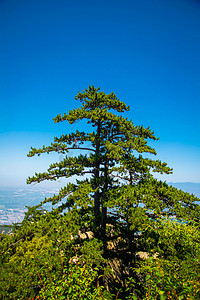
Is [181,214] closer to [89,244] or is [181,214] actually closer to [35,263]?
[89,244]

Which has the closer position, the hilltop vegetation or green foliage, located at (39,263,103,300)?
green foliage, located at (39,263,103,300)

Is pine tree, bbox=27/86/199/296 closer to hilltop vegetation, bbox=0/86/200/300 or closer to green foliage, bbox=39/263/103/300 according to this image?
hilltop vegetation, bbox=0/86/200/300

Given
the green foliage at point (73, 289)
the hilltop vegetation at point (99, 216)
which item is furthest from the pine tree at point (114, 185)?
the green foliage at point (73, 289)

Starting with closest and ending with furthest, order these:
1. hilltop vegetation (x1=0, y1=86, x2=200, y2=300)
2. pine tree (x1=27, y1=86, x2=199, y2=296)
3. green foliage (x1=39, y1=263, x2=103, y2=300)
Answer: green foliage (x1=39, y1=263, x2=103, y2=300)
hilltop vegetation (x1=0, y1=86, x2=200, y2=300)
pine tree (x1=27, y1=86, x2=199, y2=296)

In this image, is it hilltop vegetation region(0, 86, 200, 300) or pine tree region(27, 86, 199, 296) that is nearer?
hilltop vegetation region(0, 86, 200, 300)

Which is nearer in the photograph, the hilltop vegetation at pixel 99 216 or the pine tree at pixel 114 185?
the hilltop vegetation at pixel 99 216

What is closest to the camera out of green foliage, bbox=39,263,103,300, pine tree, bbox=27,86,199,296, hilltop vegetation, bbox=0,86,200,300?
green foliage, bbox=39,263,103,300

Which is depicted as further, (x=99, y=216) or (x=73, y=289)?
(x=99, y=216)

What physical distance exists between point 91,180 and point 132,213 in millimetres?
3534

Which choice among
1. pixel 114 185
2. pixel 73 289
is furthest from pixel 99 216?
pixel 73 289

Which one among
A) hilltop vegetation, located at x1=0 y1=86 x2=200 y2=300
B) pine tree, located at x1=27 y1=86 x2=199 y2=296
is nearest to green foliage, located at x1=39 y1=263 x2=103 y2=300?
hilltop vegetation, located at x1=0 y1=86 x2=200 y2=300

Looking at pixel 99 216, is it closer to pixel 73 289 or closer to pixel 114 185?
pixel 114 185

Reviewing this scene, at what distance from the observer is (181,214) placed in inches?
298

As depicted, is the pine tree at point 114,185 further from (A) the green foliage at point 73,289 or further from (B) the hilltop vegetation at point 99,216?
(A) the green foliage at point 73,289
